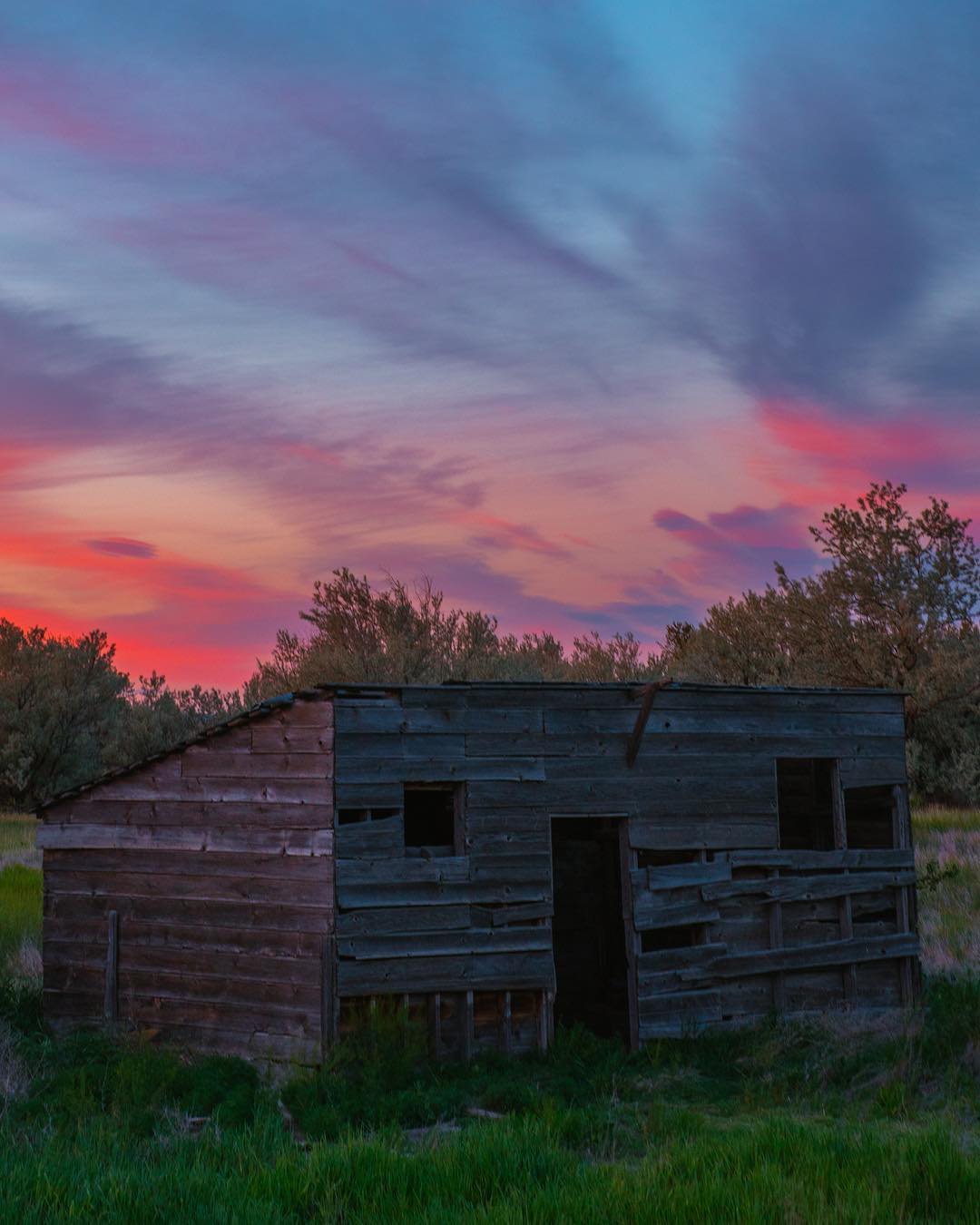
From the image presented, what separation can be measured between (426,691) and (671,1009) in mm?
4507

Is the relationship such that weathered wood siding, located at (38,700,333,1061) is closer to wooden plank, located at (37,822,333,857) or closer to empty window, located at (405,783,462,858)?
wooden plank, located at (37,822,333,857)

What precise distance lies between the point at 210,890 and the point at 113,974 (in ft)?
6.34

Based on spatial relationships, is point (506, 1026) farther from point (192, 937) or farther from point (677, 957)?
Result: point (192, 937)

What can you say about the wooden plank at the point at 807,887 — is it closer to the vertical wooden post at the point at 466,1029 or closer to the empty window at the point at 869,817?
the empty window at the point at 869,817

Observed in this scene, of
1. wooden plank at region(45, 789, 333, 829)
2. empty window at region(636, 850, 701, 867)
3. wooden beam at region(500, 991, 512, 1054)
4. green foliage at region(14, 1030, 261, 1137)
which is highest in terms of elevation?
wooden plank at region(45, 789, 333, 829)

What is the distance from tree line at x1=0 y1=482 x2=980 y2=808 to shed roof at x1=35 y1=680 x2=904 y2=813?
20238mm

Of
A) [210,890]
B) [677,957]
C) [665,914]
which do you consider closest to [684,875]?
[665,914]

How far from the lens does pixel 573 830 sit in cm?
1719

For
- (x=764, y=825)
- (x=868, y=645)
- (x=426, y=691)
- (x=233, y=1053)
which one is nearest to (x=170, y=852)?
(x=233, y=1053)

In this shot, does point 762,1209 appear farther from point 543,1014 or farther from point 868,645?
point 868,645

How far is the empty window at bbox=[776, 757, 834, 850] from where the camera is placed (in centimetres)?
1695

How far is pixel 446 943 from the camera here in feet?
41.9

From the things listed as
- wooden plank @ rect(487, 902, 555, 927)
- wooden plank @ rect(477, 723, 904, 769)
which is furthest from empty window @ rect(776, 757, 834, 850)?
wooden plank @ rect(487, 902, 555, 927)

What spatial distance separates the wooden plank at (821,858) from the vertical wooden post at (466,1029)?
370 cm
